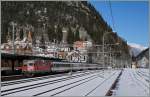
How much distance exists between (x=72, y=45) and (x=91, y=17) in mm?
7979

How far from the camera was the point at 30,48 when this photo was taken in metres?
76.9

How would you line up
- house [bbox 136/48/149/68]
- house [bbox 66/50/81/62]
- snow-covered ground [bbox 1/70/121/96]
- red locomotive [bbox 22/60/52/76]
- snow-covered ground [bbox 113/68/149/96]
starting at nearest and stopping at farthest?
snow-covered ground [bbox 1/70/121/96]
snow-covered ground [bbox 113/68/149/96]
house [bbox 136/48/149/68]
red locomotive [bbox 22/60/52/76]
house [bbox 66/50/81/62]

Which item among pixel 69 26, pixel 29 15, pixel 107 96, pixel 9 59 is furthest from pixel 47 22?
pixel 107 96

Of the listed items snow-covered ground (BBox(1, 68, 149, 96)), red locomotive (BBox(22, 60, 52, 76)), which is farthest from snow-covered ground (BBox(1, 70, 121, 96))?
red locomotive (BBox(22, 60, 52, 76))

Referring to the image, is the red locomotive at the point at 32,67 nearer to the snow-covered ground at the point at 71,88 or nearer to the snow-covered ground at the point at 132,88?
the snow-covered ground at the point at 71,88

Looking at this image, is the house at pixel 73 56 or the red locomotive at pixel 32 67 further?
the house at pixel 73 56

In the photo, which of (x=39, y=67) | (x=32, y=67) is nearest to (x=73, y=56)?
(x=39, y=67)

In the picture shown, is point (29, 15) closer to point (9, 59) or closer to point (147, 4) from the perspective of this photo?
point (9, 59)

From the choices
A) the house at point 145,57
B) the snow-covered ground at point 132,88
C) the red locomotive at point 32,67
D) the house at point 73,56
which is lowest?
the snow-covered ground at point 132,88

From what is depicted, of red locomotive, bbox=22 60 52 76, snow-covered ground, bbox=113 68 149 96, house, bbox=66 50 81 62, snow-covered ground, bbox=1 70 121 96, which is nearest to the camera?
snow-covered ground, bbox=1 70 121 96

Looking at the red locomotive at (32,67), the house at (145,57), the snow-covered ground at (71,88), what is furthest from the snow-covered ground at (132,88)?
the red locomotive at (32,67)

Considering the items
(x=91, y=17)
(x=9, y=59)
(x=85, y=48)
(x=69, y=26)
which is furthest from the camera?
(x=69, y=26)

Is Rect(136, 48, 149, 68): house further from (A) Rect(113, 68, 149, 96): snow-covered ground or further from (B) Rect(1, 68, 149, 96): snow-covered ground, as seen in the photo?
(B) Rect(1, 68, 149, 96): snow-covered ground

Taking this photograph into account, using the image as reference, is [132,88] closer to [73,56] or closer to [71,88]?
[71,88]
